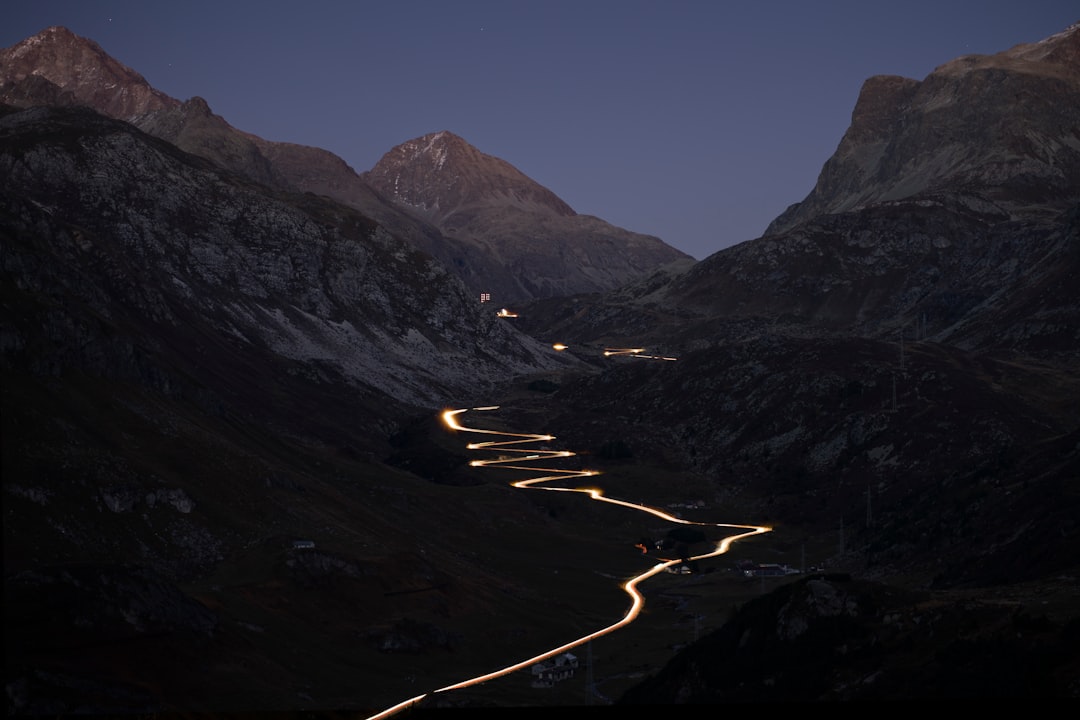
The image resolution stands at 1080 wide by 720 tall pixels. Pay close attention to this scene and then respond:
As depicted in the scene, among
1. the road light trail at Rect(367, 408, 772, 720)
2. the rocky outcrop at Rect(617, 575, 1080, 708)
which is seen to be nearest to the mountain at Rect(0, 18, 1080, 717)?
the rocky outcrop at Rect(617, 575, 1080, 708)

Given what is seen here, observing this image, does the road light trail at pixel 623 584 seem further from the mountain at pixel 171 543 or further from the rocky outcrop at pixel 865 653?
the rocky outcrop at pixel 865 653

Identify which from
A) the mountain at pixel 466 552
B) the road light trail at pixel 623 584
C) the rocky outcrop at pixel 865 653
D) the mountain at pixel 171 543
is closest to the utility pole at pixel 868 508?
the mountain at pixel 466 552

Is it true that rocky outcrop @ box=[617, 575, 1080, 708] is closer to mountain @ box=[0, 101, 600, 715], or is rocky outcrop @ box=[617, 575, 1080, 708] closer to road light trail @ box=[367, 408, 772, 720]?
road light trail @ box=[367, 408, 772, 720]

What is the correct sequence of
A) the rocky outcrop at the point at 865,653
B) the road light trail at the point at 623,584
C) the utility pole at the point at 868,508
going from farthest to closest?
1. the utility pole at the point at 868,508
2. the road light trail at the point at 623,584
3. the rocky outcrop at the point at 865,653

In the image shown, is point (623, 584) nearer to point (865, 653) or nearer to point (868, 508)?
point (868, 508)

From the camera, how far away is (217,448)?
124m

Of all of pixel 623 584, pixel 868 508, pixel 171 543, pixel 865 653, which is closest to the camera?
pixel 865 653

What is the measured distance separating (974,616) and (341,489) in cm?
8978

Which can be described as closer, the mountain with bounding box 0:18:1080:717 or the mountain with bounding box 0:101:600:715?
the mountain with bounding box 0:18:1080:717

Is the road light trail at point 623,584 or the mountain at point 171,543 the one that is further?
the road light trail at point 623,584

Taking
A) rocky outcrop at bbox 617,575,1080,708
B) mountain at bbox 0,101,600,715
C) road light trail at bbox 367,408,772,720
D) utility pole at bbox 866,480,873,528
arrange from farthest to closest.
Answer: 1. utility pole at bbox 866,480,873,528
2. road light trail at bbox 367,408,772,720
3. mountain at bbox 0,101,600,715
4. rocky outcrop at bbox 617,575,1080,708

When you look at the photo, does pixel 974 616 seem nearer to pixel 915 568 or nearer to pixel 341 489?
pixel 915 568

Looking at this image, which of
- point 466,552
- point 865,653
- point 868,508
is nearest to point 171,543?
point 466,552

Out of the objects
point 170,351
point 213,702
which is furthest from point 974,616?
point 170,351
